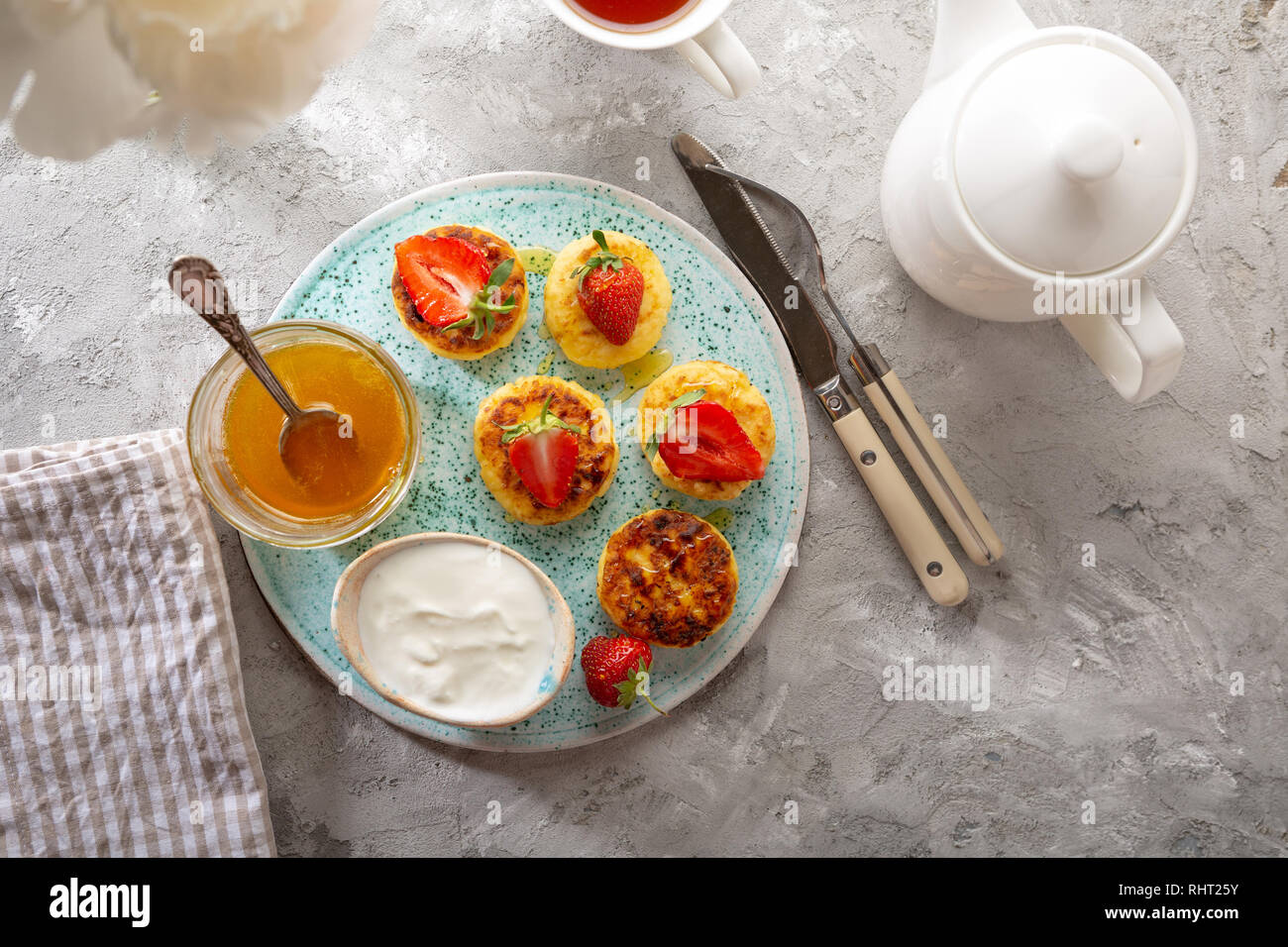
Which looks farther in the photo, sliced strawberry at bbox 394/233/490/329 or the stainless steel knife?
the stainless steel knife

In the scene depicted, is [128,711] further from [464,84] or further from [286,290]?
[464,84]

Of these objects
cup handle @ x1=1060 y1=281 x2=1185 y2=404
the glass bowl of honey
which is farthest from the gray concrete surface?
cup handle @ x1=1060 y1=281 x2=1185 y2=404

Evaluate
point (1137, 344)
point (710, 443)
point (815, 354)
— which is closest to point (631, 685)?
point (710, 443)

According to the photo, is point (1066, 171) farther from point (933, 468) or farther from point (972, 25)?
point (933, 468)

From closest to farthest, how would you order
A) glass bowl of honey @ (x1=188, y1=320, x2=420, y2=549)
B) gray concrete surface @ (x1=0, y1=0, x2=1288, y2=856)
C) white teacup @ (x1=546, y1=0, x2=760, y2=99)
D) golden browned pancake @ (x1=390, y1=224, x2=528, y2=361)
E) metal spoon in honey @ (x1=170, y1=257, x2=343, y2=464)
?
metal spoon in honey @ (x1=170, y1=257, x2=343, y2=464) < white teacup @ (x1=546, y1=0, x2=760, y2=99) < glass bowl of honey @ (x1=188, y1=320, x2=420, y2=549) < golden browned pancake @ (x1=390, y1=224, x2=528, y2=361) < gray concrete surface @ (x1=0, y1=0, x2=1288, y2=856)

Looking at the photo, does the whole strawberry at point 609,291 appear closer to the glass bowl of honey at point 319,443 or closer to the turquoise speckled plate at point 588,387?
the turquoise speckled plate at point 588,387

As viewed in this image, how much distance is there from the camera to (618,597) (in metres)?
1.59

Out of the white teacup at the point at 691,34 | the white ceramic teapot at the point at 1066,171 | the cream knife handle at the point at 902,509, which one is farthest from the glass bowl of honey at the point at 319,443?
the white ceramic teapot at the point at 1066,171

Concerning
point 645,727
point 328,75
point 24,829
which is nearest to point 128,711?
point 24,829

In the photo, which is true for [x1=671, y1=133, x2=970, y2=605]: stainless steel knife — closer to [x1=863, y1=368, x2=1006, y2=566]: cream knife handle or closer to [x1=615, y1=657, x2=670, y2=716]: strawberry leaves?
[x1=863, y1=368, x2=1006, y2=566]: cream knife handle

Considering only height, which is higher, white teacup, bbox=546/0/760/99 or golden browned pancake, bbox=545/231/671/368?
white teacup, bbox=546/0/760/99

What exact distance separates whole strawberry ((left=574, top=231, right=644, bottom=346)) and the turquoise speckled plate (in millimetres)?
121

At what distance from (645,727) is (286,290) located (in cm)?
106

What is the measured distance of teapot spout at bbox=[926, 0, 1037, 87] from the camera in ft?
4.26
